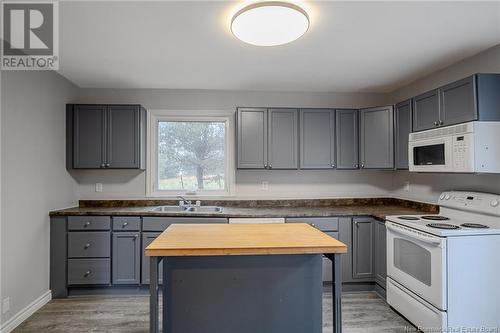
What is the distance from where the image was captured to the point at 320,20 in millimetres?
1832

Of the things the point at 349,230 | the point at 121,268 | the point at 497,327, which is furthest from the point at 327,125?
the point at 121,268

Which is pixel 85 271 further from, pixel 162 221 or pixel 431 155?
pixel 431 155

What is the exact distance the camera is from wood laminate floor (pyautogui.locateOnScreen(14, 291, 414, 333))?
222cm

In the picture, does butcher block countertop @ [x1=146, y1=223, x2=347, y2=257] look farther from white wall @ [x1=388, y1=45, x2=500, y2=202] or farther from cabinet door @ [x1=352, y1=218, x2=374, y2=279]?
white wall @ [x1=388, y1=45, x2=500, y2=202]

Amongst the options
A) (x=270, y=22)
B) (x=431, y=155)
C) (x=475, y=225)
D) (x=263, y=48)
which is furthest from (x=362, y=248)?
(x=270, y=22)

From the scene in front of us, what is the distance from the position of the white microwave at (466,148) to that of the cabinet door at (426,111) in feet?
0.44

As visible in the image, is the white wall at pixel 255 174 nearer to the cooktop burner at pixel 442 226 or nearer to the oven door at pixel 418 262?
the oven door at pixel 418 262

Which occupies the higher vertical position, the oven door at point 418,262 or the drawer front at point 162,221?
the drawer front at point 162,221

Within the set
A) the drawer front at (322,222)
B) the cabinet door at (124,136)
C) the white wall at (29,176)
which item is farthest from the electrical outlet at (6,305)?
the drawer front at (322,222)

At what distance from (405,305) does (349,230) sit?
843mm

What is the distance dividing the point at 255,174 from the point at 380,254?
1.76 metres

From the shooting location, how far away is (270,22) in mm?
1641

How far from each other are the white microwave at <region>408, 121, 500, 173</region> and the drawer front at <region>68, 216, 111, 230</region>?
344cm

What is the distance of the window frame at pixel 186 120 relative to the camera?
11.1ft
